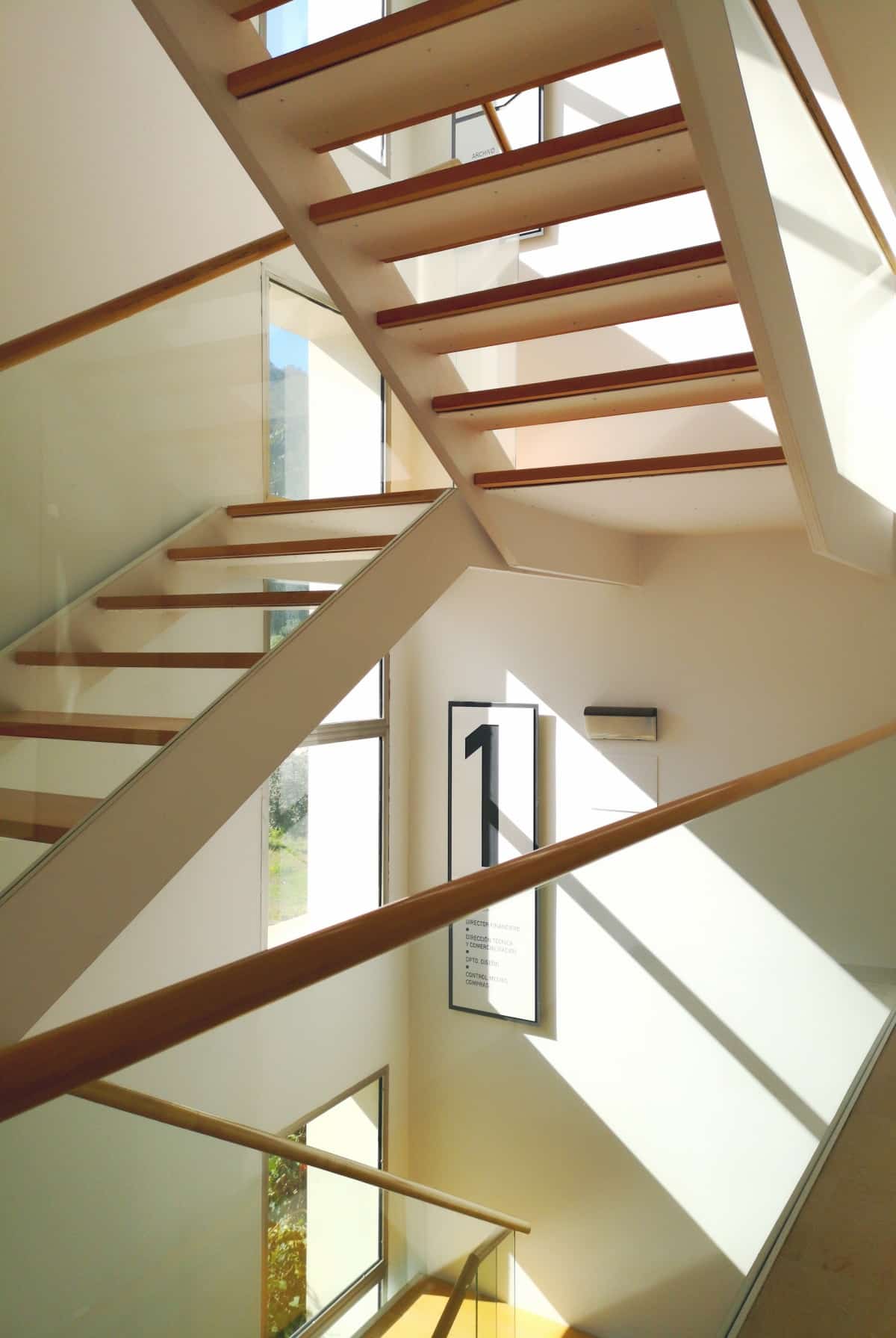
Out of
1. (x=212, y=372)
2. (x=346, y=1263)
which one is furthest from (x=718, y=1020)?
(x=212, y=372)

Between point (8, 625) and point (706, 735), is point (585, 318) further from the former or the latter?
point (706, 735)

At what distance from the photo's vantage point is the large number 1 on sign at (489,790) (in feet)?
16.6

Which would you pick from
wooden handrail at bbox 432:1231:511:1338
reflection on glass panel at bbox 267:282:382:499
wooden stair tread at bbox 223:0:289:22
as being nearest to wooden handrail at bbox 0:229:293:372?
reflection on glass panel at bbox 267:282:382:499

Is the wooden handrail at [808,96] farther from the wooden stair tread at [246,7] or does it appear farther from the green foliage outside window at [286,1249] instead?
the green foliage outside window at [286,1249]

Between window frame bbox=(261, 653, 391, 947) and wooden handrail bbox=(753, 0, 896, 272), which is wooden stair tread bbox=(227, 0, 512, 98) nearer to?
wooden handrail bbox=(753, 0, 896, 272)

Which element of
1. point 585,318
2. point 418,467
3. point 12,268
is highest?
point 12,268

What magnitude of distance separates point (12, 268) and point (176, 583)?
158 centimetres

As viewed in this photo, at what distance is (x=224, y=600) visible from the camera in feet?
8.09

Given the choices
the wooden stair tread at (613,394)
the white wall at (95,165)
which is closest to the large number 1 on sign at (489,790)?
the wooden stair tread at (613,394)

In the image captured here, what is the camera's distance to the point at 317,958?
0.86 m

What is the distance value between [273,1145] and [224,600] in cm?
176

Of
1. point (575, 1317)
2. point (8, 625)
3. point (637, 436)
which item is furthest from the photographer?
point (637, 436)

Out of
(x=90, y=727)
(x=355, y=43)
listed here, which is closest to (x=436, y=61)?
(x=355, y=43)

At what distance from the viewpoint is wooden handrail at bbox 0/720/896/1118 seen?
644 millimetres
